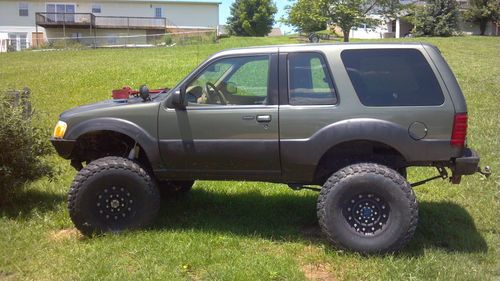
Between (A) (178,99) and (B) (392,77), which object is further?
(A) (178,99)

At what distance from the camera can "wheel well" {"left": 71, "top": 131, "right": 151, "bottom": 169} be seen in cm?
562

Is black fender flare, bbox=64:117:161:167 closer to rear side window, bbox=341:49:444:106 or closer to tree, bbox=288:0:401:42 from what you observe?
rear side window, bbox=341:49:444:106

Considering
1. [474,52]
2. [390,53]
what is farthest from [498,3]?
[390,53]

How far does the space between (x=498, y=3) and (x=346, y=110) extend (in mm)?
46616

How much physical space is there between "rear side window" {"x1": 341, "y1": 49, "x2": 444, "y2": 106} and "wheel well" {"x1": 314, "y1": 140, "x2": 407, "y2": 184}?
45 cm

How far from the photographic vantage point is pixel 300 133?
5.03m

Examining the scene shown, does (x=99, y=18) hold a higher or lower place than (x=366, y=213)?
higher

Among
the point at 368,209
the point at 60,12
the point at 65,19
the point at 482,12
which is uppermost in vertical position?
the point at 482,12

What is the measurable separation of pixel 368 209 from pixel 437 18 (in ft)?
137

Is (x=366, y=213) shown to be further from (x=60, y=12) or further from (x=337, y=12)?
(x=60, y=12)

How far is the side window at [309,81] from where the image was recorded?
5.09 metres

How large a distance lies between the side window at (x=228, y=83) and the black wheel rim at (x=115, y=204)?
1.09 metres

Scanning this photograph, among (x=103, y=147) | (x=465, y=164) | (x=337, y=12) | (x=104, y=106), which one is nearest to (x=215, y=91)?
(x=104, y=106)

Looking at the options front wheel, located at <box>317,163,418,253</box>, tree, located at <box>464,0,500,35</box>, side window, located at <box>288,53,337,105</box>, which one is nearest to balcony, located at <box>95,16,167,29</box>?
tree, located at <box>464,0,500,35</box>
